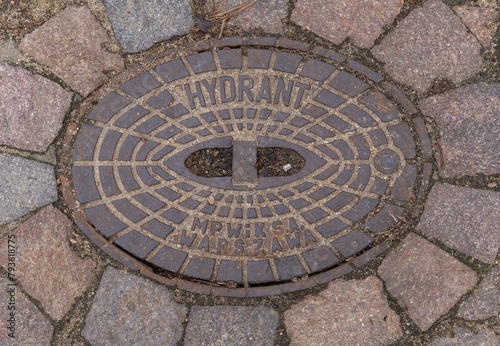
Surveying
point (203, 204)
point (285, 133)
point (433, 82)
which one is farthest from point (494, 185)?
point (203, 204)

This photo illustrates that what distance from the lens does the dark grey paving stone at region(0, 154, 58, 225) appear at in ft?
8.43

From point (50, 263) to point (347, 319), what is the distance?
6.17ft

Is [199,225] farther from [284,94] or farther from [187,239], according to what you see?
[284,94]

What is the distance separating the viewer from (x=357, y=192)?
253 centimetres

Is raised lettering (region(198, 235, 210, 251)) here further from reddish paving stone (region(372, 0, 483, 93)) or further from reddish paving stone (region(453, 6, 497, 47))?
reddish paving stone (region(453, 6, 497, 47))

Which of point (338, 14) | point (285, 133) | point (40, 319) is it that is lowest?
point (40, 319)

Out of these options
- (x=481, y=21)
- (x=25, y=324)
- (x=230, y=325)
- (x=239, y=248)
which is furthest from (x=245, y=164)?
(x=481, y=21)

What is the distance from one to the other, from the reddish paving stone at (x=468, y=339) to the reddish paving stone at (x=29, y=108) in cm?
276

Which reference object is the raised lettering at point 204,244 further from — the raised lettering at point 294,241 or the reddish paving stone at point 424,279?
the reddish paving stone at point 424,279

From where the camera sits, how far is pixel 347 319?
2465 millimetres

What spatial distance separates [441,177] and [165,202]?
1.75 meters

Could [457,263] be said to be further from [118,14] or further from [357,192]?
[118,14]

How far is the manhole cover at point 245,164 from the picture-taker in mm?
2510

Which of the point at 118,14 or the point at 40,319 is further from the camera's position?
the point at 118,14
